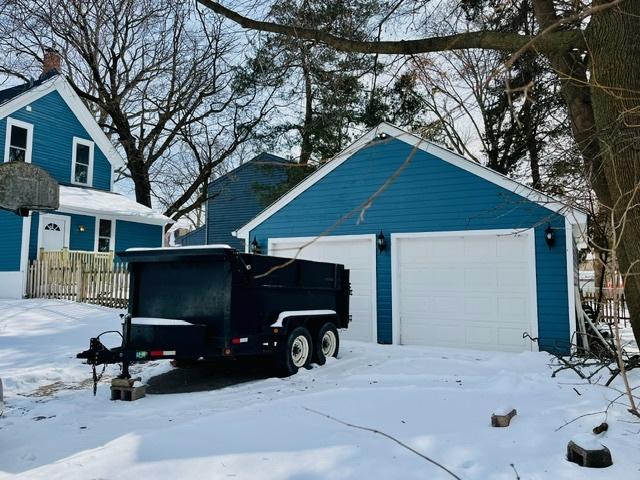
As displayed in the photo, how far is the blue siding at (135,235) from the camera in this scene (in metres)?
20.1

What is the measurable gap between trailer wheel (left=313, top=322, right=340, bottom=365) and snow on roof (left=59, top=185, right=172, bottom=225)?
11.8 m

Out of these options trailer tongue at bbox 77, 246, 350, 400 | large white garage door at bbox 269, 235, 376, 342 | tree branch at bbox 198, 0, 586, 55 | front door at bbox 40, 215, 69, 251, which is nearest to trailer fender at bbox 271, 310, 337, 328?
trailer tongue at bbox 77, 246, 350, 400

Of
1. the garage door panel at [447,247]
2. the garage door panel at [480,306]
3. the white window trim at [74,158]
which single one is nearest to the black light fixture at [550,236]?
the garage door panel at [480,306]

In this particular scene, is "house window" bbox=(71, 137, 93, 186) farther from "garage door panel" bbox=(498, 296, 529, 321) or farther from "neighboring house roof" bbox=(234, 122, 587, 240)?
"garage door panel" bbox=(498, 296, 529, 321)

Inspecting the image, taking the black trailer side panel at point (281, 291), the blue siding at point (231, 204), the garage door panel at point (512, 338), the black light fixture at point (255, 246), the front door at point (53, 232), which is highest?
the blue siding at point (231, 204)

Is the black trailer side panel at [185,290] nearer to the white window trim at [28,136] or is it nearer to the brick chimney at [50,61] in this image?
the white window trim at [28,136]

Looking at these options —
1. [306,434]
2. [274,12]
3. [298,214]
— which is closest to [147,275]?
[306,434]

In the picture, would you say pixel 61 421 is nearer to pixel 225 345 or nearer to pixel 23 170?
pixel 225 345

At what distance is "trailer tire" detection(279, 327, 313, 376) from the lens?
24.2 ft

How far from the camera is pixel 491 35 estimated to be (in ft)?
20.1

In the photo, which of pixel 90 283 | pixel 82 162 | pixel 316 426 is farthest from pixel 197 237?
pixel 316 426

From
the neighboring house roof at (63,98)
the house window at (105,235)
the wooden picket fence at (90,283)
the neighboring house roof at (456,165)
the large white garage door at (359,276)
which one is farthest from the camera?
the house window at (105,235)

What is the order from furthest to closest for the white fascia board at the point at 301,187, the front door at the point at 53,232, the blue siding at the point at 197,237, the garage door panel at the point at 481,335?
the blue siding at the point at 197,237 < the front door at the point at 53,232 < the white fascia board at the point at 301,187 < the garage door panel at the point at 481,335

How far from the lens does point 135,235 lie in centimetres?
2084
